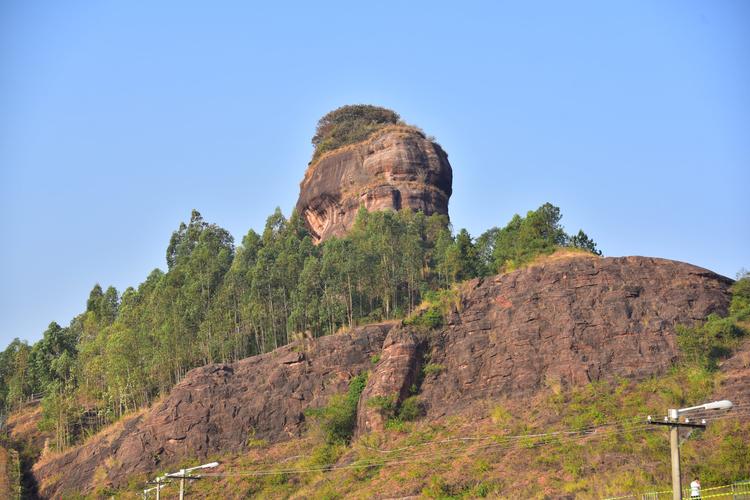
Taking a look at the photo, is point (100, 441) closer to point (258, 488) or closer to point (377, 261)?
point (258, 488)

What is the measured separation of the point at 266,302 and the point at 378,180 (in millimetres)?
27778

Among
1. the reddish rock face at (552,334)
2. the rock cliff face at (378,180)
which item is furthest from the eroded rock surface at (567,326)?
the rock cliff face at (378,180)

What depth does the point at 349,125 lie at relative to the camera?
111m

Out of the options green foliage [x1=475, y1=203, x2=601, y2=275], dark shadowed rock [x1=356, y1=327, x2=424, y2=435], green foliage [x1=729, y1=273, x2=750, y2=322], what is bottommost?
dark shadowed rock [x1=356, y1=327, x2=424, y2=435]

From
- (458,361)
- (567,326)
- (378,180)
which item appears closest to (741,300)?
(567,326)

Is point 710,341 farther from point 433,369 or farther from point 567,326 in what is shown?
point 433,369

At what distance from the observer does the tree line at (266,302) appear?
7488 centimetres

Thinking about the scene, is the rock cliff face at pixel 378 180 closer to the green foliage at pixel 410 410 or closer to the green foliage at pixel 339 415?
the green foliage at pixel 339 415

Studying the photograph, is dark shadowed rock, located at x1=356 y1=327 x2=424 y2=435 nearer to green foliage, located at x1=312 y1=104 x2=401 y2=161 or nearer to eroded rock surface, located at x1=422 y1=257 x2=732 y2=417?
eroded rock surface, located at x1=422 y1=257 x2=732 y2=417

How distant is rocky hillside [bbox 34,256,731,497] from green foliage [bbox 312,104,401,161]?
42971mm

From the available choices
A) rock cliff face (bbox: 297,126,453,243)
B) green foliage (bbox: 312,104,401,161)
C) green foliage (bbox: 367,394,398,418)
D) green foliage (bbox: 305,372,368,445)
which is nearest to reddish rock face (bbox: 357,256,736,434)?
green foliage (bbox: 367,394,398,418)

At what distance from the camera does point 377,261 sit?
78188 mm

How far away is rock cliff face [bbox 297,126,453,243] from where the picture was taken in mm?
100375

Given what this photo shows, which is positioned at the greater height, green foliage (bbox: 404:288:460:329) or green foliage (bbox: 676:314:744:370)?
green foliage (bbox: 404:288:460:329)
